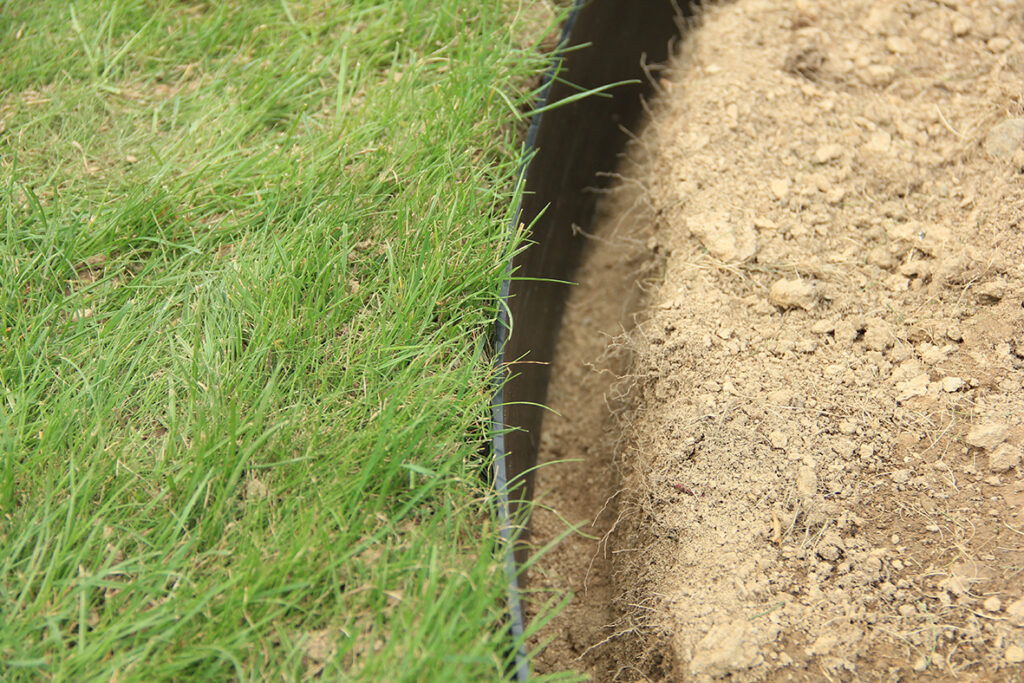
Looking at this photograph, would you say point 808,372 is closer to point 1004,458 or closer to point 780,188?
point 1004,458

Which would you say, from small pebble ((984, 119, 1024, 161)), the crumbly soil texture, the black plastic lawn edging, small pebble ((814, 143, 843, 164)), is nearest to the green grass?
the black plastic lawn edging

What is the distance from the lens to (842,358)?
1.96 metres

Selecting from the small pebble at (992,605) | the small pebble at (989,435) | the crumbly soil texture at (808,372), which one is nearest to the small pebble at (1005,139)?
the crumbly soil texture at (808,372)

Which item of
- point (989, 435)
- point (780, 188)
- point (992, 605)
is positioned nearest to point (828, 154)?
point (780, 188)

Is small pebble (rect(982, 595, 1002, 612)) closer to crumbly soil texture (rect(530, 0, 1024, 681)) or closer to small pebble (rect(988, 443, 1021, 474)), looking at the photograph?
crumbly soil texture (rect(530, 0, 1024, 681))

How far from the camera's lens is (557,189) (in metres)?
2.43

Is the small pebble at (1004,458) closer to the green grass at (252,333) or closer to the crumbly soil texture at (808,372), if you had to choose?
the crumbly soil texture at (808,372)

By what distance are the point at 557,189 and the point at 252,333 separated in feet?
3.57

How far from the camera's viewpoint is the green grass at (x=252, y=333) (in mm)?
1457

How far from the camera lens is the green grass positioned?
1457mm

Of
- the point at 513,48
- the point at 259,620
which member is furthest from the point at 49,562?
the point at 513,48

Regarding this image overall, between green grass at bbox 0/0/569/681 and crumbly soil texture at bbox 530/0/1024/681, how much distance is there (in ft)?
1.70

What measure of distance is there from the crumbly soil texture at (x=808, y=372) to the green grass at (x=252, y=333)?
20.4 inches

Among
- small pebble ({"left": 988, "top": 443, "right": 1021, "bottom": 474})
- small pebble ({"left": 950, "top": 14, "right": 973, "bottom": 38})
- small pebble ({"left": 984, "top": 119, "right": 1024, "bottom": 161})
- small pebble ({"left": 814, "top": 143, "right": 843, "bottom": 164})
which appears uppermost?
small pebble ({"left": 950, "top": 14, "right": 973, "bottom": 38})
